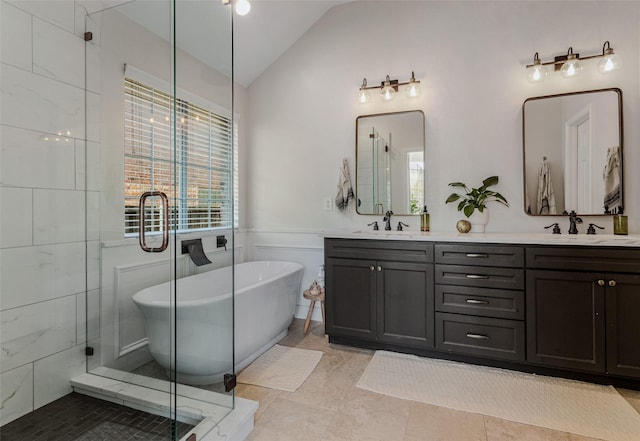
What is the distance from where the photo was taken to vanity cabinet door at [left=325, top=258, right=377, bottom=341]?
247 cm

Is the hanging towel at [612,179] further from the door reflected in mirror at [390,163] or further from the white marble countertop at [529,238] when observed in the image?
the door reflected in mirror at [390,163]

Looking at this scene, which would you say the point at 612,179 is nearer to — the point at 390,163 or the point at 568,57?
the point at 568,57

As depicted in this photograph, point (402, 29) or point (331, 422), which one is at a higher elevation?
point (402, 29)

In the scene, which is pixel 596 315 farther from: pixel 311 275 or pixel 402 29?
pixel 402 29

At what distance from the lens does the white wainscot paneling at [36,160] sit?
1616mm

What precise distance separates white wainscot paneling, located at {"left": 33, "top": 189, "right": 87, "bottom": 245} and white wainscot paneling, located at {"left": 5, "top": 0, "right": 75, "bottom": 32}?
967 millimetres

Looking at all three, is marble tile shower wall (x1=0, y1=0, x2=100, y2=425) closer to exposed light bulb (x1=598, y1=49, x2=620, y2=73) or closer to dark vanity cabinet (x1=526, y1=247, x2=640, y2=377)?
dark vanity cabinet (x1=526, y1=247, x2=640, y2=377)

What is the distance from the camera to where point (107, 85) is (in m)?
2.07

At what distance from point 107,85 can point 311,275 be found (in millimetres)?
2273

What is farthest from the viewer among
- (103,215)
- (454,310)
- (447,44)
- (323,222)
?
(323,222)

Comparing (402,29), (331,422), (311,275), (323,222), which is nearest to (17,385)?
(331,422)

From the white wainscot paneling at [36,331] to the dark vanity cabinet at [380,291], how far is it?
1.73 m

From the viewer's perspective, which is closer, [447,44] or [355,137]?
[447,44]

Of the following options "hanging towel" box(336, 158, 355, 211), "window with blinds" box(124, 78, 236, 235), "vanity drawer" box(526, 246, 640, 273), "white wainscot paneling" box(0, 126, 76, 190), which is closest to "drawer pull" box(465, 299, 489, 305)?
"vanity drawer" box(526, 246, 640, 273)
